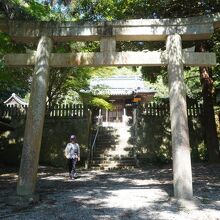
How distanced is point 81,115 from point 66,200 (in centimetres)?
1164

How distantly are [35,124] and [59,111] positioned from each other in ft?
38.1

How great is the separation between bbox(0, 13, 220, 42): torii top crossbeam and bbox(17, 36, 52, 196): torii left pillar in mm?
346

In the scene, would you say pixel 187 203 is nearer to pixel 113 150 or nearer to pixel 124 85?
pixel 113 150

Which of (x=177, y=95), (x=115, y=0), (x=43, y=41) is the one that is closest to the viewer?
(x=177, y=95)

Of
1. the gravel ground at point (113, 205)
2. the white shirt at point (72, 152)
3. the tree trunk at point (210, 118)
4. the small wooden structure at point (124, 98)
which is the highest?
the small wooden structure at point (124, 98)

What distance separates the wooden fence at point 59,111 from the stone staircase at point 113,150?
6.03 ft

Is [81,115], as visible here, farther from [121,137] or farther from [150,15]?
[150,15]

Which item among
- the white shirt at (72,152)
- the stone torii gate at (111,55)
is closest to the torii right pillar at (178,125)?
the stone torii gate at (111,55)

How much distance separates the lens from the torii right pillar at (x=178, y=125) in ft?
24.3

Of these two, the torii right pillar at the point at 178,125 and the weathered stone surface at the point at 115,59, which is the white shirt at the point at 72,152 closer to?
the weathered stone surface at the point at 115,59

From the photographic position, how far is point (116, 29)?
852cm

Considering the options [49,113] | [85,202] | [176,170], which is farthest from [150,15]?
[49,113]

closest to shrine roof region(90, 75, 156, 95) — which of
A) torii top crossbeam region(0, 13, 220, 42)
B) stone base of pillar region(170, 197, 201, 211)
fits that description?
torii top crossbeam region(0, 13, 220, 42)

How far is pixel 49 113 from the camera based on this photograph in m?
19.0
